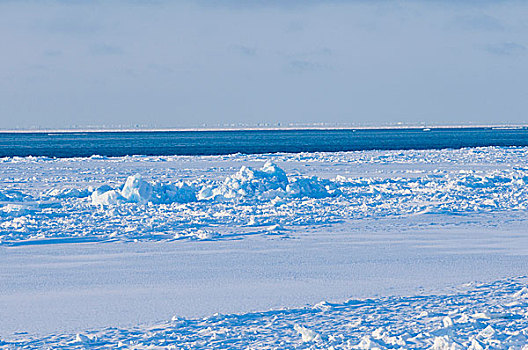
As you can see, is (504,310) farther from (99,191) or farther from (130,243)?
(99,191)

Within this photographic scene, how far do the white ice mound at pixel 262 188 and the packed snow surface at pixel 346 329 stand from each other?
8999 millimetres

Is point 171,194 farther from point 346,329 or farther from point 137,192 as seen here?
point 346,329

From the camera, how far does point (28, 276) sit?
24.3 ft

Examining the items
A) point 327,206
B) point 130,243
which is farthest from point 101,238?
point 327,206

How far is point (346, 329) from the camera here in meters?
5.25

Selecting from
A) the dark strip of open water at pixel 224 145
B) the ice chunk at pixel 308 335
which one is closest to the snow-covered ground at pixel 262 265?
the ice chunk at pixel 308 335

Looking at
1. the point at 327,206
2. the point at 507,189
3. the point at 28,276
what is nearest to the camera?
the point at 28,276

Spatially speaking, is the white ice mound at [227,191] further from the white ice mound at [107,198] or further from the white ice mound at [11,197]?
the white ice mound at [11,197]

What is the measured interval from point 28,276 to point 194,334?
9.63 ft

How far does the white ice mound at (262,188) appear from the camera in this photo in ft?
49.4

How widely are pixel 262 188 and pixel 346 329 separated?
1037 centimetres

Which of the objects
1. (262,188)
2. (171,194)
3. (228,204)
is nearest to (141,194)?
(171,194)

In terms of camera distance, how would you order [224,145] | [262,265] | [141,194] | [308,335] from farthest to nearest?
[224,145], [141,194], [262,265], [308,335]

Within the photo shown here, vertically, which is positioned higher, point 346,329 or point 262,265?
point 346,329
